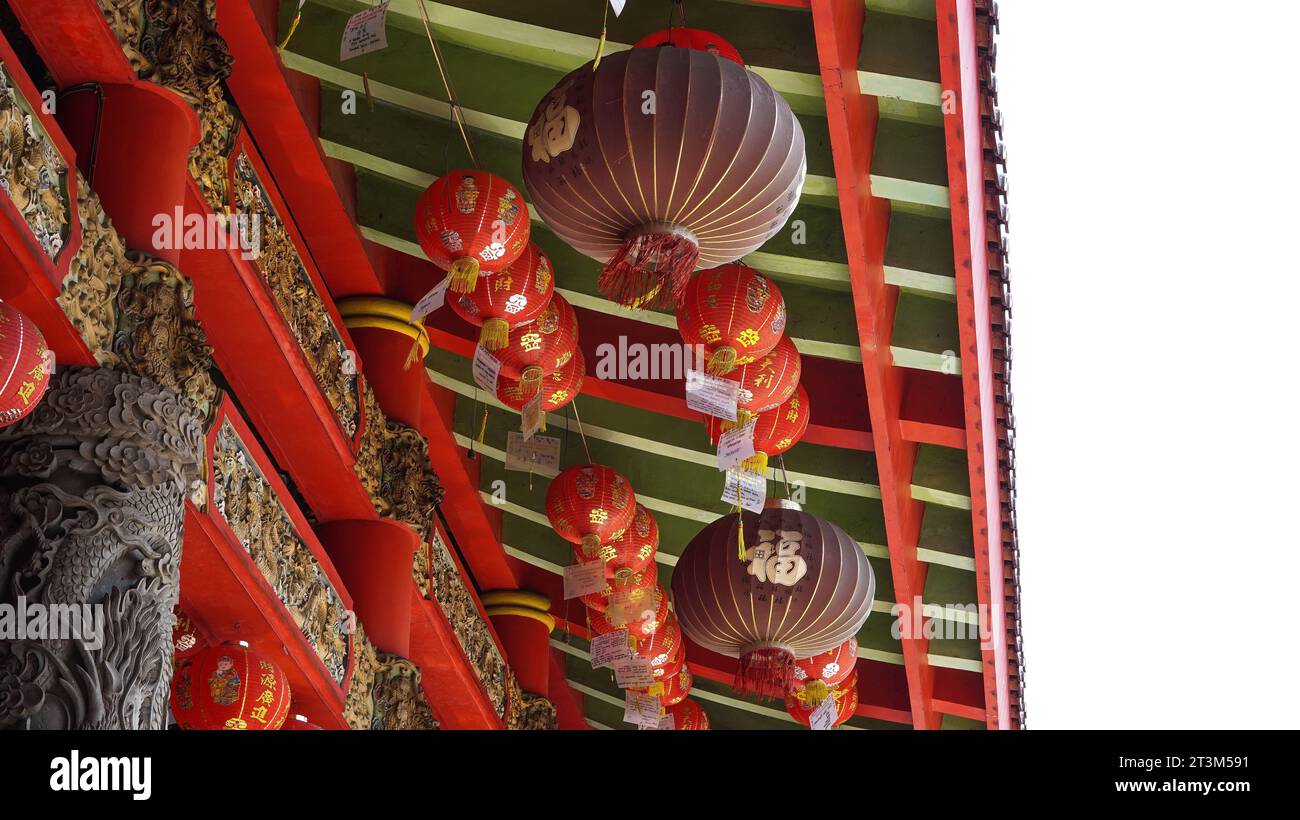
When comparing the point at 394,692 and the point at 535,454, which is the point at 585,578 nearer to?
the point at 535,454

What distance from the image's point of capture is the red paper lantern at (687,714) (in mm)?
8723

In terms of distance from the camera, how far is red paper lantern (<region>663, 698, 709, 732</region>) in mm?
8723

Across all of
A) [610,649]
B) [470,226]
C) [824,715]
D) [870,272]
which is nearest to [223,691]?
[470,226]

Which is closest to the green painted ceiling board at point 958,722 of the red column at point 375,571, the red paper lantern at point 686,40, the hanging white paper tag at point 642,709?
the hanging white paper tag at point 642,709

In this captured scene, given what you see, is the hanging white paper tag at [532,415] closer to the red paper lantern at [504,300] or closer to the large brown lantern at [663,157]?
the red paper lantern at [504,300]

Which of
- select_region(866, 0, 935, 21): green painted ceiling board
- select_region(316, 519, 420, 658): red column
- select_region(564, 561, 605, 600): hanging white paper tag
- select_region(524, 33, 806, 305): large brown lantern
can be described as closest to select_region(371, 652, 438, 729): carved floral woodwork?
select_region(316, 519, 420, 658): red column

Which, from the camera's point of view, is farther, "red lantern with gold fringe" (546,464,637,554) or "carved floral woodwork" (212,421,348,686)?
"red lantern with gold fringe" (546,464,637,554)

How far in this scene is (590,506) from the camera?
6.34 metres

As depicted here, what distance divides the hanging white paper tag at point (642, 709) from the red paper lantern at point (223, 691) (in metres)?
3.14

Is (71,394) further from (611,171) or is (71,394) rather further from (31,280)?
(611,171)

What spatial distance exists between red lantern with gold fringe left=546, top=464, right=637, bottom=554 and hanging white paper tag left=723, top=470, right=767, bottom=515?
0.92m

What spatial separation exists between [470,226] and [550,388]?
1.07 metres

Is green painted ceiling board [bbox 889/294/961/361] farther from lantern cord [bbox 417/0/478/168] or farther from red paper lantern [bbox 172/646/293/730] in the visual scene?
red paper lantern [bbox 172/646/293/730]

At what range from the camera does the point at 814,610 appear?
5.68 m
